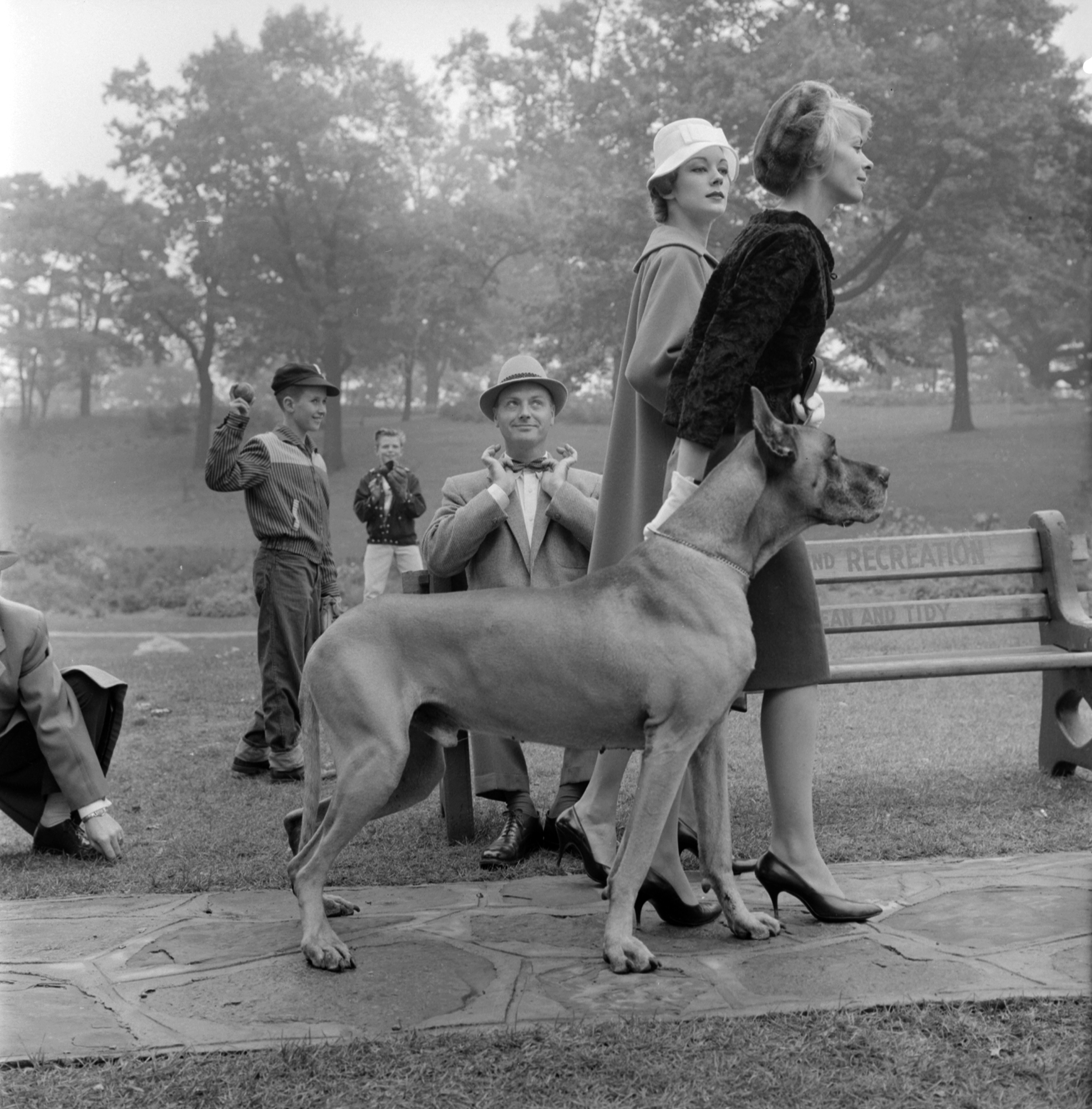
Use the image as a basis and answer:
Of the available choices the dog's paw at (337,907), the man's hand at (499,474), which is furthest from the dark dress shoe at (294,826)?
the man's hand at (499,474)

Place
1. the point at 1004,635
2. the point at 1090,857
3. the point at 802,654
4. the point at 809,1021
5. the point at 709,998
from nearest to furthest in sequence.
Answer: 1. the point at 809,1021
2. the point at 709,998
3. the point at 802,654
4. the point at 1090,857
5. the point at 1004,635

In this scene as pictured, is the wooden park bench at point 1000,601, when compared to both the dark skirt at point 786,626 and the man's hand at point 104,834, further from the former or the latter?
the man's hand at point 104,834

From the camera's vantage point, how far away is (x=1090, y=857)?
13.9 feet

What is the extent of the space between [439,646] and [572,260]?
1436cm

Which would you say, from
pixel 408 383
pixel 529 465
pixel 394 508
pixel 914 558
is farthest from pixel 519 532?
pixel 408 383

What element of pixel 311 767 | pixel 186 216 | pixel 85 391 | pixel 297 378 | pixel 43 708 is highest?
pixel 186 216

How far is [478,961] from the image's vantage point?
331 cm

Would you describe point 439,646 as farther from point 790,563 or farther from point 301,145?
point 301,145

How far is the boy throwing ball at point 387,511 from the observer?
1110cm

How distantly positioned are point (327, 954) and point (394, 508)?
806 centimetres

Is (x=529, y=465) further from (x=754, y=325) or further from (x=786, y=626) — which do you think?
(x=754, y=325)

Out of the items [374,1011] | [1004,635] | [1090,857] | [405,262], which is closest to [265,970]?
[374,1011]

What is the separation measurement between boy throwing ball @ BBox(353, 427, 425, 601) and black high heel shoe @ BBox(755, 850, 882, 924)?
308 inches

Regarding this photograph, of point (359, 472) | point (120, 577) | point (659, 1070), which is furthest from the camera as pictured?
point (359, 472)
